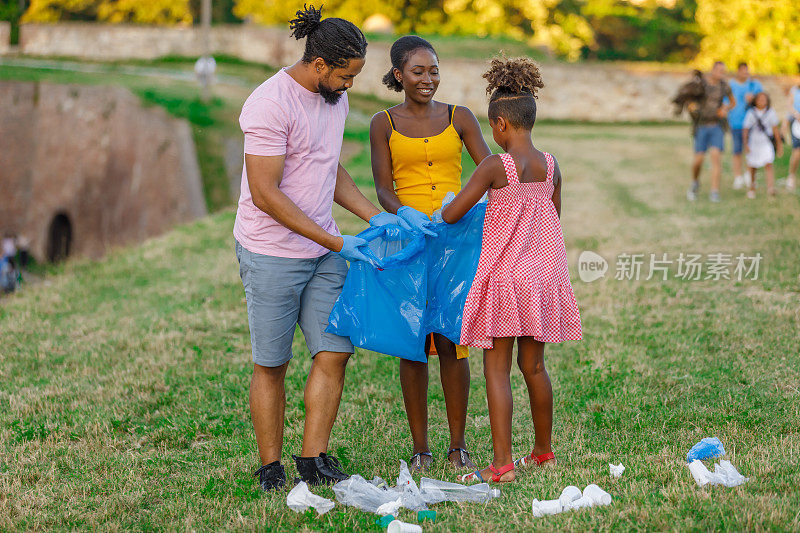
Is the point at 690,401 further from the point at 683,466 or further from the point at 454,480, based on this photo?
the point at 454,480

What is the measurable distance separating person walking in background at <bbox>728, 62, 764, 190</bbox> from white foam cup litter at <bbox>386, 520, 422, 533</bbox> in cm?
1209

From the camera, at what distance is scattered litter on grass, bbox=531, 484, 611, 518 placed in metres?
3.47

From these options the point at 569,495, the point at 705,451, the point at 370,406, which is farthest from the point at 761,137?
the point at 569,495

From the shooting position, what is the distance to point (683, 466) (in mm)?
3900

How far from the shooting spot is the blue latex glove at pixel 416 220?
405cm

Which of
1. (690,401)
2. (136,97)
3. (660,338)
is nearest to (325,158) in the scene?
(690,401)

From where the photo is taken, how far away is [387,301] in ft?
13.3

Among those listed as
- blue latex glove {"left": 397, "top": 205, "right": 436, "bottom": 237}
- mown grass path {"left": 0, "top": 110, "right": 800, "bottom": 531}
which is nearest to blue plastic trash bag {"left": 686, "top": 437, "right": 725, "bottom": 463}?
mown grass path {"left": 0, "top": 110, "right": 800, "bottom": 531}

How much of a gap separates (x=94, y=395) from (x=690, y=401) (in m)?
3.87

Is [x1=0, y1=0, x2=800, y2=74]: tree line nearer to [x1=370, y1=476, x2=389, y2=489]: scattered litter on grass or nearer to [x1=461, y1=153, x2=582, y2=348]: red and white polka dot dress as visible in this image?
[x1=461, y1=153, x2=582, y2=348]: red and white polka dot dress

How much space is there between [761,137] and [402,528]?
39.1ft

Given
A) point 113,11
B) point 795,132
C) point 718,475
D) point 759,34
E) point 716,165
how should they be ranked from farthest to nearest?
point 113,11
point 759,34
point 795,132
point 716,165
point 718,475

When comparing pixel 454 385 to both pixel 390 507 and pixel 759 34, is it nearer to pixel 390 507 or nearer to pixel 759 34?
pixel 390 507

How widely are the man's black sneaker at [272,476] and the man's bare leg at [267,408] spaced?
0.11 ft
